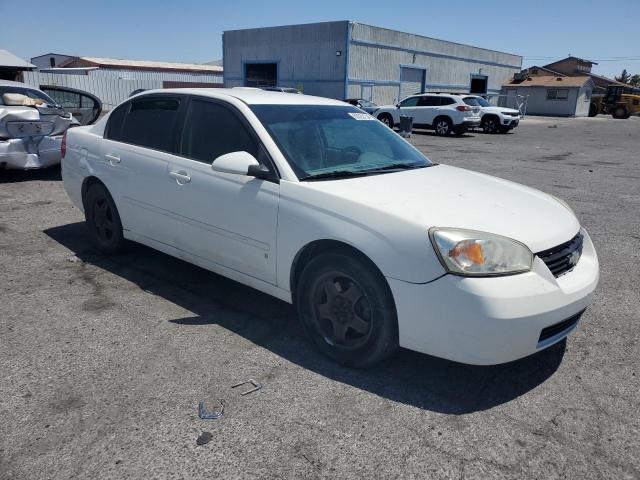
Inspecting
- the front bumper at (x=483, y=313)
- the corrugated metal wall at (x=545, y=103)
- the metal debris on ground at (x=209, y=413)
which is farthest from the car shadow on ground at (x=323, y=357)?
the corrugated metal wall at (x=545, y=103)

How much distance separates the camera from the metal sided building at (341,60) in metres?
33.7

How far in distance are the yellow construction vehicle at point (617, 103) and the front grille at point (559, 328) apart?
52050mm

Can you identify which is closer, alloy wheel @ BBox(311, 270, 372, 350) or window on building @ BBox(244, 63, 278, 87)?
alloy wheel @ BBox(311, 270, 372, 350)

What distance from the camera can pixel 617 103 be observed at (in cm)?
4881

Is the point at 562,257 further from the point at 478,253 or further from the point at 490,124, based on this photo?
the point at 490,124

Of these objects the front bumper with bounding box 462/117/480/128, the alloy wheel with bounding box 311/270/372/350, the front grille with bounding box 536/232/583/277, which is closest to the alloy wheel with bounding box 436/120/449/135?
the front bumper with bounding box 462/117/480/128

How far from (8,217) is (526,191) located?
6.03 meters

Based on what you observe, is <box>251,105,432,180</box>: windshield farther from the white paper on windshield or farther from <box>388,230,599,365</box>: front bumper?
<box>388,230,599,365</box>: front bumper

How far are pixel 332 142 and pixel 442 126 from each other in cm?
2033

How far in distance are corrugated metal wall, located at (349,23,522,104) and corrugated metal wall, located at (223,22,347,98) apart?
1.06m

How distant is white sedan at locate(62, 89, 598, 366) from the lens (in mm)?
2824

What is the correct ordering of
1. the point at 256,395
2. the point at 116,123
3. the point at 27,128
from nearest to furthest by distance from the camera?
the point at 256,395 → the point at 116,123 → the point at 27,128

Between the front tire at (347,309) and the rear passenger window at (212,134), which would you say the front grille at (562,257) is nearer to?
the front tire at (347,309)

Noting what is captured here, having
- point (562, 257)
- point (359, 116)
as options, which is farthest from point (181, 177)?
point (562, 257)
